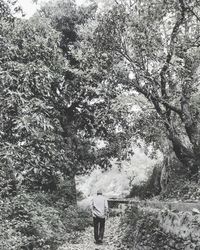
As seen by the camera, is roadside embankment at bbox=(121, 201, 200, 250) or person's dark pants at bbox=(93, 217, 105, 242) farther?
person's dark pants at bbox=(93, 217, 105, 242)

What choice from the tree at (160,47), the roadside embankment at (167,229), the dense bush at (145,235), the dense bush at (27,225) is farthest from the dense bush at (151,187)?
the roadside embankment at (167,229)

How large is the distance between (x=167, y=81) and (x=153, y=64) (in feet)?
4.34

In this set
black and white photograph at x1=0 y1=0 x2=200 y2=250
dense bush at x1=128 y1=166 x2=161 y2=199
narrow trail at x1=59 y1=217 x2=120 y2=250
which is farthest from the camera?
dense bush at x1=128 y1=166 x2=161 y2=199

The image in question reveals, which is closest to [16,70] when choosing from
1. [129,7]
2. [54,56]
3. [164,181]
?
[54,56]

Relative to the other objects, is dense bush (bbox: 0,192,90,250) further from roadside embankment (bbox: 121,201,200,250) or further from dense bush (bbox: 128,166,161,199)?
dense bush (bbox: 128,166,161,199)

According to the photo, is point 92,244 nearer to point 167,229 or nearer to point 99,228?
point 99,228

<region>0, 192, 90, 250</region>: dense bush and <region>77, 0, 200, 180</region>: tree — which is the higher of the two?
<region>77, 0, 200, 180</region>: tree

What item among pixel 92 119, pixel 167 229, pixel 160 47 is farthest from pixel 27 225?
pixel 92 119

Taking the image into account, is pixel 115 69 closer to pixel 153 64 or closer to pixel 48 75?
pixel 153 64

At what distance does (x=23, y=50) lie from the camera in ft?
45.4

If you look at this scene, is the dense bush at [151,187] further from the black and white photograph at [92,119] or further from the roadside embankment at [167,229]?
the roadside embankment at [167,229]

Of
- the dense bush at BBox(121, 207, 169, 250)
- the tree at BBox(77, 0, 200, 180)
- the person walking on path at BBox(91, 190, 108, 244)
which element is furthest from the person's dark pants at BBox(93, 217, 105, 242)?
the tree at BBox(77, 0, 200, 180)

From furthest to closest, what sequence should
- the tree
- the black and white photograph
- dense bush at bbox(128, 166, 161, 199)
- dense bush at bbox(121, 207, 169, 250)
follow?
dense bush at bbox(128, 166, 161, 199) → the tree → the black and white photograph → dense bush at bbox(121, 207, 169, 250)

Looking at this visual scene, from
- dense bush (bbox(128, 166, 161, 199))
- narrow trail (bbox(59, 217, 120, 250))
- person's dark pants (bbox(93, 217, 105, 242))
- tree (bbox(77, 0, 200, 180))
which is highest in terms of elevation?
tree (bbox(77, 0, 200, 180))
